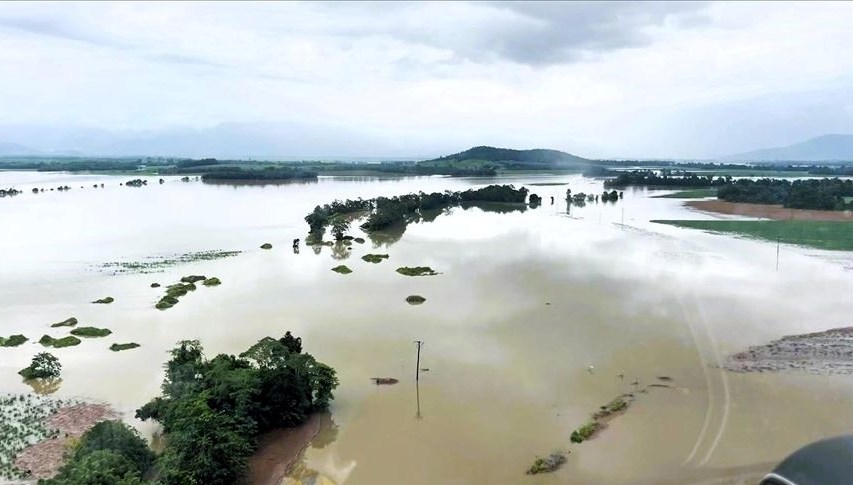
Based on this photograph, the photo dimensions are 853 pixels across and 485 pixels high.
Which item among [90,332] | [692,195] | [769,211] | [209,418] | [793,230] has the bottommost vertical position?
[90,332]

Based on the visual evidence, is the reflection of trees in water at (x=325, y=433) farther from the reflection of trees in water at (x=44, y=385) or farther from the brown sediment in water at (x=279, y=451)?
the reflection of trees in water at (x=44, y=385)

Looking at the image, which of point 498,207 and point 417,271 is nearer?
point 417,271

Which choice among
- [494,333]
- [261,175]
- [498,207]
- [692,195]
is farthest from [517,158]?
[494,333]

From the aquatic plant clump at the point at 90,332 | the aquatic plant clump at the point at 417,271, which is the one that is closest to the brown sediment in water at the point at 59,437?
the aquatic plant clump at the point at 90,332

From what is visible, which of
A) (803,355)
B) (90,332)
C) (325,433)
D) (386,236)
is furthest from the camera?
(386,236)

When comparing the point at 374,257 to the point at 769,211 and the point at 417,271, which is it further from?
the point at 769,211

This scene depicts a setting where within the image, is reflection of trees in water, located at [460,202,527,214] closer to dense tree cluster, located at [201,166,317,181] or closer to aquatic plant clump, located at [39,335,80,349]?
aquatic plant clump, located at [39,335,80,349]
